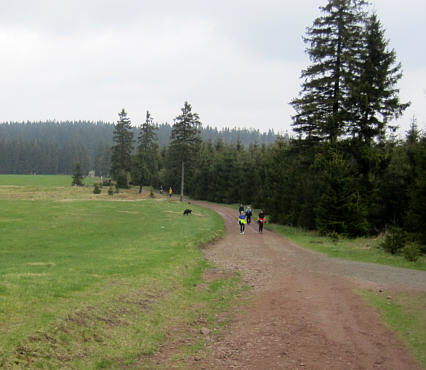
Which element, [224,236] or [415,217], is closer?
[415,217]

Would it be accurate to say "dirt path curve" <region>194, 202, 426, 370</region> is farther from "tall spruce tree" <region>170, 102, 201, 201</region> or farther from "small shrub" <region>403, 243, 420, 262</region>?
"tall spruce tree" <region>170, 102, 201, 201</region>

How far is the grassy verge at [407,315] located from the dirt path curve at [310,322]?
0.28 meters

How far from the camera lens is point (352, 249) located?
66.3 ft

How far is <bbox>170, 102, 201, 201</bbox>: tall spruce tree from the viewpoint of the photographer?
62.6 meters

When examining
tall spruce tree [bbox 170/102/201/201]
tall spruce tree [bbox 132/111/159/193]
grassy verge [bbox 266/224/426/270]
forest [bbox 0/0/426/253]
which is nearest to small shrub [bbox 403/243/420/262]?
grassy verge [bbox 266/224/426/270]

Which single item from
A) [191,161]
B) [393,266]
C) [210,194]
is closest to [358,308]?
[393,266]

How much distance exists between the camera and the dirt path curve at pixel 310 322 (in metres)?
6.99

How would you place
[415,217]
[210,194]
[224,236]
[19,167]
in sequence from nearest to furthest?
[415,217], [224,236], [210,194], [19,167]

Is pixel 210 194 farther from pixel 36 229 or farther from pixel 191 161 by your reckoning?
pixel 36 229

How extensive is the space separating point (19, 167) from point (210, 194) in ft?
515

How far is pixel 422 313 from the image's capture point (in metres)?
9.44

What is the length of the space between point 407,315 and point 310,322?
9.40ft

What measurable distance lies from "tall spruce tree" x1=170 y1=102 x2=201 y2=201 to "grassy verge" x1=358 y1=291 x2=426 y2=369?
173 ft

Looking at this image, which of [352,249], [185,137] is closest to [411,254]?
[352,249]
